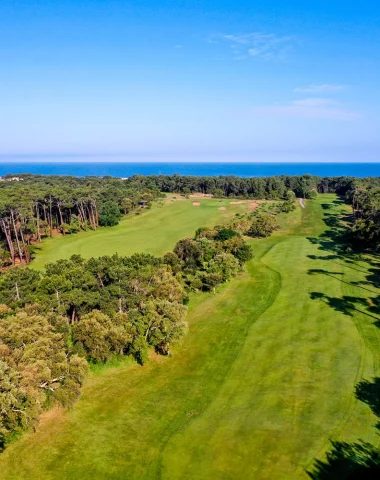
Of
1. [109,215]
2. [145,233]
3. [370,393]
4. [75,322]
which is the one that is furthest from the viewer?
[109,215]

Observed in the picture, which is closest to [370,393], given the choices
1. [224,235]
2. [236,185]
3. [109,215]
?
[224,235]

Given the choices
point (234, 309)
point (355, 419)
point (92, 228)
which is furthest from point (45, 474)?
point (92, 228)

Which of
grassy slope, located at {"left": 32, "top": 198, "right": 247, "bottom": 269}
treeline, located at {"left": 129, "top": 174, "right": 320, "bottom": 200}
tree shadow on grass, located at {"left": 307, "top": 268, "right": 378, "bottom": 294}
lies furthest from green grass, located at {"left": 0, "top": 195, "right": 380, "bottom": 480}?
treeline, located at {"left": 129, "top": 174, "right": 320, "bottom": 200}

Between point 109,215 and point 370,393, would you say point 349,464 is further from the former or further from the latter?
point 109,215

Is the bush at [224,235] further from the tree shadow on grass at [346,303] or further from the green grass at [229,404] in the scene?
the tree shadow on grass at [346,303]

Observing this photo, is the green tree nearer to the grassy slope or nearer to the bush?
the grassy slope

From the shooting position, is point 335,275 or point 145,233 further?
point 145,233

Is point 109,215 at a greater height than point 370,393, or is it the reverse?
point 109,215
